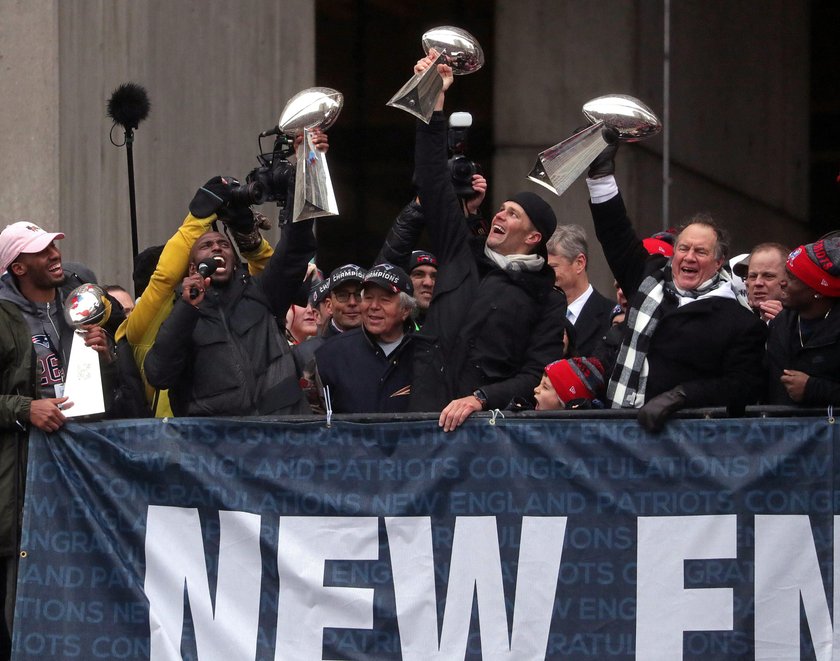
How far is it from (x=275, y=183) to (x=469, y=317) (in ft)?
3.66

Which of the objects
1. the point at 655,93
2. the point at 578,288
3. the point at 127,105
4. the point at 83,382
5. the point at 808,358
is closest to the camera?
the point at 808,358

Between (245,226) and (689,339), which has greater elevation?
(245,226)

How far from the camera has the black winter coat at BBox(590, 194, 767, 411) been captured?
5.38 metres

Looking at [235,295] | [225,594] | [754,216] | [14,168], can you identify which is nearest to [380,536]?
[225,594]

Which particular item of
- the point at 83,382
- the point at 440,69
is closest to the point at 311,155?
the point at 440,69

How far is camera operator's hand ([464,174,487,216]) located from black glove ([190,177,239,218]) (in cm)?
100

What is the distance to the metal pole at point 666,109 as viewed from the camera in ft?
41.1

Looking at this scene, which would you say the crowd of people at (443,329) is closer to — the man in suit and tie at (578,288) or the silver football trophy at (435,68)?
the silver football trophy at (435,68)

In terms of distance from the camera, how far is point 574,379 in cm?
568

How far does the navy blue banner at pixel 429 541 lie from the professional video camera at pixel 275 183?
1151 millimetres

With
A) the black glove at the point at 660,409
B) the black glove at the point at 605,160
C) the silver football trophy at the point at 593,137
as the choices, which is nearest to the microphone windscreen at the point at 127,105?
the silver football trophy at the point at 593,137

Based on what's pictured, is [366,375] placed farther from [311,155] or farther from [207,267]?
[311,155]

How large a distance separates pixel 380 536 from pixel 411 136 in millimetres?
10930

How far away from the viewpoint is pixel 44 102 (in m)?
9.14
